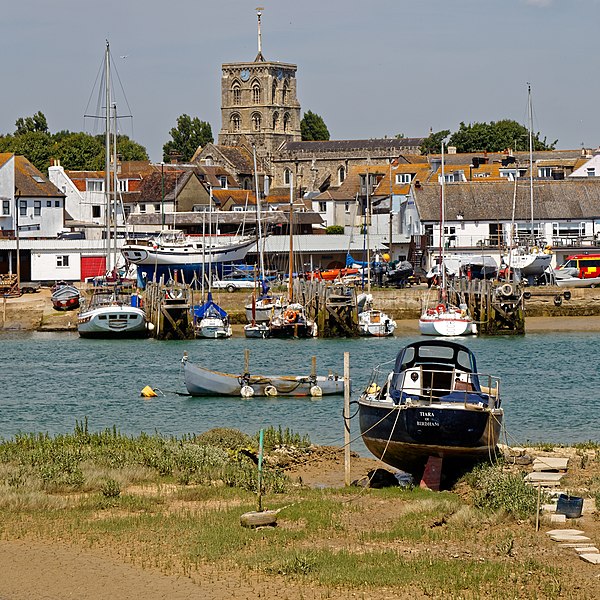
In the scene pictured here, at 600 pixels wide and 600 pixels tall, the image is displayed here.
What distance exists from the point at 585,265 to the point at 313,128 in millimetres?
107877

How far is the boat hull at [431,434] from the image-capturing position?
84.4 feet

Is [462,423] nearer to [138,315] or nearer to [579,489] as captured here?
[579,489]

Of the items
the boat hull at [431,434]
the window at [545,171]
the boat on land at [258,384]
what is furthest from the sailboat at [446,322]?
the window at [545,171]

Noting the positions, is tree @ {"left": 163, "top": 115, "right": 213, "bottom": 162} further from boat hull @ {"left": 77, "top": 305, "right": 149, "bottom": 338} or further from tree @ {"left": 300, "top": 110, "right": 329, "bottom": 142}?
boat hull @ {"left": 77, "top": 305, "right": 149, "bottom": 338}

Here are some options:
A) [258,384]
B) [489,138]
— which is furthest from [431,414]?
[489,138]

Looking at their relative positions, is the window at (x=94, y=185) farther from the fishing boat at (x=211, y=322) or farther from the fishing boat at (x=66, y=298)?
the fishing boat at (x=211, y=322)

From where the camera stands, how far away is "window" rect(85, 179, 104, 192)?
113m

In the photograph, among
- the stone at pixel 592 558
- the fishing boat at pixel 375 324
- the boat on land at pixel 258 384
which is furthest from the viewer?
the fishing boat at pixel 375 324

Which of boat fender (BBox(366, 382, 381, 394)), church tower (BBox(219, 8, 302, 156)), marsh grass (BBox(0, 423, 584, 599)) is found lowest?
marsh grass (BBox(0, 423, 584, 599))

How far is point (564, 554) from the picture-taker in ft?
64.8

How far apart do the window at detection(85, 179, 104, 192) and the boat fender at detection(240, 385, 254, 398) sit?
230ft

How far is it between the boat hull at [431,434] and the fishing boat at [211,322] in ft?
140

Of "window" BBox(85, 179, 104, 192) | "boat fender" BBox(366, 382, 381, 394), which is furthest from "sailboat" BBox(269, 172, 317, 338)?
"window" BBox(85, 179, 104, 192)

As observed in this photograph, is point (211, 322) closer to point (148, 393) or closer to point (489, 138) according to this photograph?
point (148, 393)
